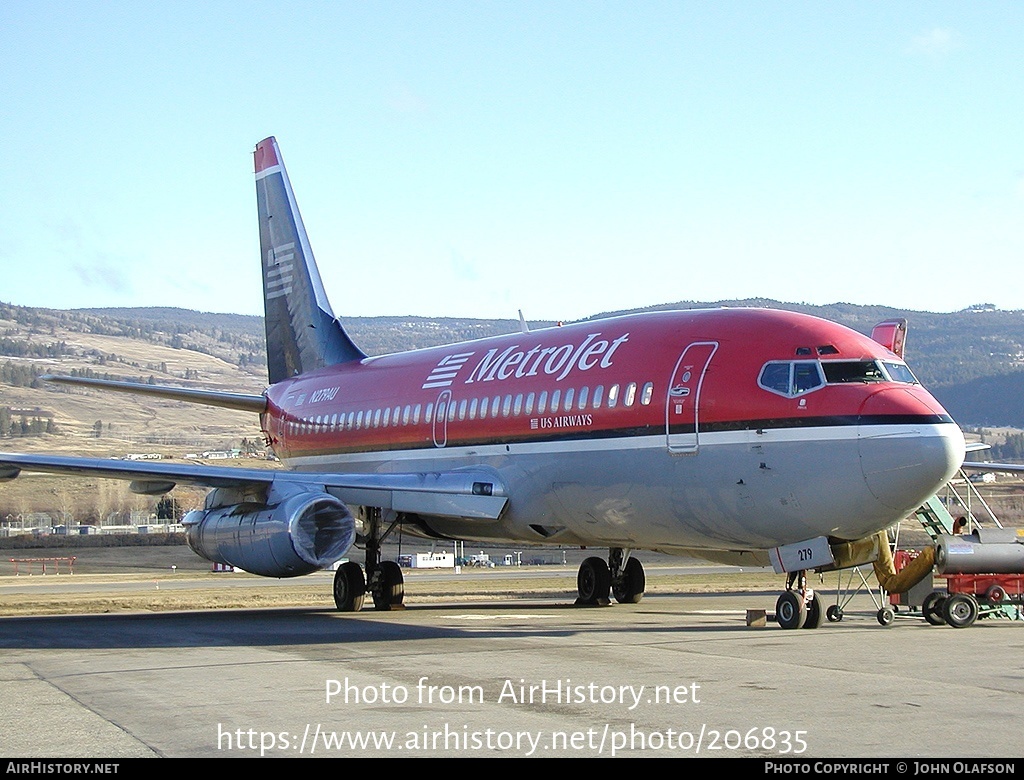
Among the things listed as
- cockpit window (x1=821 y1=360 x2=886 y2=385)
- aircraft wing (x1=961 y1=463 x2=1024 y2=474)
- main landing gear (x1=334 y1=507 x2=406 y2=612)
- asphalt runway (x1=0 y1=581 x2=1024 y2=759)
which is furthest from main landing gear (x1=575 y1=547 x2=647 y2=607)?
cockpit window (x1=821 y1=360 x2=886 y2=385)

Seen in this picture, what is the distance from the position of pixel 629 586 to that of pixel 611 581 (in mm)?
386

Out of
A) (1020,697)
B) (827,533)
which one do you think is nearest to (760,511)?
(827,533)

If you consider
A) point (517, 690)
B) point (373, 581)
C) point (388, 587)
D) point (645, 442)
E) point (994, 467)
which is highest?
point (645, 442)

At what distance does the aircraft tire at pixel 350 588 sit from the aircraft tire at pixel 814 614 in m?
9.08

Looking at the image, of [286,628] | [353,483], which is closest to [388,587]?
[353,483]

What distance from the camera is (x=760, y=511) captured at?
17781mm

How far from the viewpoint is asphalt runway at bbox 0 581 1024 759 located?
9688 millimetres

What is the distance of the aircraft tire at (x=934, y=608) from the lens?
66.3 feet

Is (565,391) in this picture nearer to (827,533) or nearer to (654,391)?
(654,391)

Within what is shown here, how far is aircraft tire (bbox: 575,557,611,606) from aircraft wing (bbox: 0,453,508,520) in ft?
14.7

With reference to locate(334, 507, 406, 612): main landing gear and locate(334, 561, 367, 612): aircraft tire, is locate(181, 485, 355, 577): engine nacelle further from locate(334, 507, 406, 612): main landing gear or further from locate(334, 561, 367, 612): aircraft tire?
locate(334, 561, 367, 612): aircraft tire

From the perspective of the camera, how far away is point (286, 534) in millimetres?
20781

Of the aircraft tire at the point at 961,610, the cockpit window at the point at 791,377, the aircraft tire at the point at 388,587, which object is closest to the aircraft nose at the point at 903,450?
the cockpit window at the point at 791,377

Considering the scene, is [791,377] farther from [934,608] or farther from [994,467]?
[994,467]
